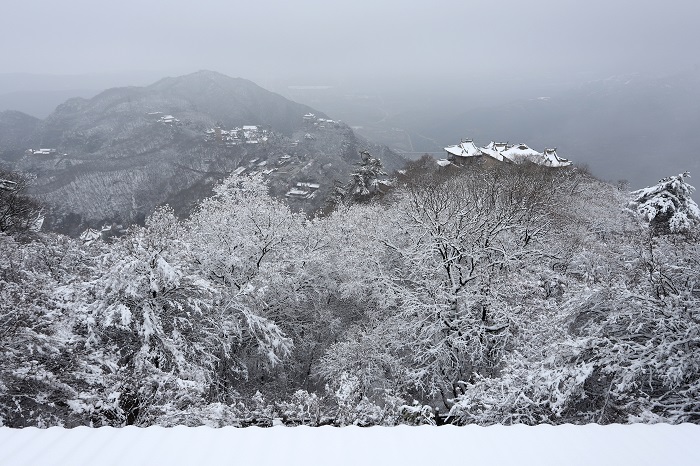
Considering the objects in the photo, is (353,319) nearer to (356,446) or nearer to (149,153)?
(356,446)

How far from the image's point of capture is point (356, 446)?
4.44 meters

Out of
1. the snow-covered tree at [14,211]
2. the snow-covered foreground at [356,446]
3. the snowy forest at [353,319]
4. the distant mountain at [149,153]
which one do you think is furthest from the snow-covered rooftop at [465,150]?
the snow-covered foreground at [356,446]

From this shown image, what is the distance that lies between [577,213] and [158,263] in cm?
2986

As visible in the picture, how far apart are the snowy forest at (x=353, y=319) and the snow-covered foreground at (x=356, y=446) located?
2.50m

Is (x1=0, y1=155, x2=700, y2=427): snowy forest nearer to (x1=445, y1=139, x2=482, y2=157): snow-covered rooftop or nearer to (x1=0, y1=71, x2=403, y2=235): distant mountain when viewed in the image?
(x1=445, y1=139, x2=482, y2=157): snow-covered rooftop

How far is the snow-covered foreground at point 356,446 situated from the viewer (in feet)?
→ 13.8

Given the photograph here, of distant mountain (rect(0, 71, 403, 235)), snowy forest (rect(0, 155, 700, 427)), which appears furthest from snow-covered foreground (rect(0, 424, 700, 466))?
distant mountain (rect(0, 71, 403, 235))

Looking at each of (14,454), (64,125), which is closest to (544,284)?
(14,454)

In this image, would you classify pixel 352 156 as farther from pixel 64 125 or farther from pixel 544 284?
pixel 64 125

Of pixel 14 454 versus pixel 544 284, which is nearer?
pixel 14 454

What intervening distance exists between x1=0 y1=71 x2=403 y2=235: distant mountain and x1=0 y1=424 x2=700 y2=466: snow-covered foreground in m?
58.3

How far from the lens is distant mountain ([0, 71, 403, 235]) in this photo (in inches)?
3378

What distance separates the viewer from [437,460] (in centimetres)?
422

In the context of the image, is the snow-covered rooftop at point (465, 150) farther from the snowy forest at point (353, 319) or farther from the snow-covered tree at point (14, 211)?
the snow-covered tree at point (14, 211)
